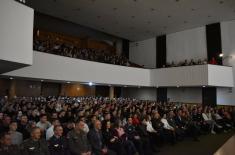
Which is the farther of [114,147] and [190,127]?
[190,127]

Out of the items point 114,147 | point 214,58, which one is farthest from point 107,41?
point 114,147

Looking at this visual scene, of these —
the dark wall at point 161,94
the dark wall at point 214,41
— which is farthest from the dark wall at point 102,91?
the dark wall at point 214,41

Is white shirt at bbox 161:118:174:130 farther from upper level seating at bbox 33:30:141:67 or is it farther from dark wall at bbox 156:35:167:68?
dark wall at bbox 156:35:167:68

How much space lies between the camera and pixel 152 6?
41.0ft

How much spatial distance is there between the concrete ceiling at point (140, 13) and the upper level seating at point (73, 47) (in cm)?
167

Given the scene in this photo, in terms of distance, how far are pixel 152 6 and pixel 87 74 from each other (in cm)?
548

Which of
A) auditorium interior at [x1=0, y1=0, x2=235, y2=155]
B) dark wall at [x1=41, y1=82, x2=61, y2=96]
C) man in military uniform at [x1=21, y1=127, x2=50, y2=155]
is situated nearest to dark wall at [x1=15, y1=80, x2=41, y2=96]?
auditorium interior at [x1=0, y1=0, x2=235, y2=155]

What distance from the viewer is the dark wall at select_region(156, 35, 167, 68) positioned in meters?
17.1

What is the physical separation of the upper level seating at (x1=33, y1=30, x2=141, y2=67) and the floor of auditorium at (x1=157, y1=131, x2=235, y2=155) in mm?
7578

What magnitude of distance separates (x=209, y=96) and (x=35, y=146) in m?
12.8

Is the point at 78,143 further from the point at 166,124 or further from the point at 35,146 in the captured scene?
the point at 166,124

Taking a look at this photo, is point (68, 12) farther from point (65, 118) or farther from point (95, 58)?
point (65, 118)

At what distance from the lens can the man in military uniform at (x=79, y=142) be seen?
413cm

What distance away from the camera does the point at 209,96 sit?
14.1 metres
